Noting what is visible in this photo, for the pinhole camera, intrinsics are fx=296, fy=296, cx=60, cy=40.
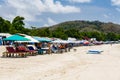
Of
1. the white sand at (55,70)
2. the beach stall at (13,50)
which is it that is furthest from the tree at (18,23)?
the white sand at (55,70)

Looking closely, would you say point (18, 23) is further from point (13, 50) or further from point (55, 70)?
point (55, 70)

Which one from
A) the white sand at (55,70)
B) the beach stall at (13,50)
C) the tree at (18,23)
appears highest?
the tree at (18,23)

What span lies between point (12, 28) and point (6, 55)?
50110 mm

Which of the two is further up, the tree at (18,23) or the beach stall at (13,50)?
the tree at (18,23)

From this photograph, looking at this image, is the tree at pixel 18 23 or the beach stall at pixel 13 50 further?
Result: the tree at pixel 18 23

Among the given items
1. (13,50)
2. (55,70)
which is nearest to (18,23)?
(13,50)

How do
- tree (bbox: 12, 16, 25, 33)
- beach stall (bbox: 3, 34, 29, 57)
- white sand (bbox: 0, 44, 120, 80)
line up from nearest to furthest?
white sand (bbox: 0, 44, 120, 80) < beach stall (bbox: 3, 34, 29, 57) < tree (bbox: 12, 16, 25, 33)

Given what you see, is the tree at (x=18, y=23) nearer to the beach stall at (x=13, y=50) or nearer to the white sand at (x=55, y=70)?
the beach stall at (x=13, y=50)

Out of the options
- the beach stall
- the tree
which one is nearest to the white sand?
the beach stall

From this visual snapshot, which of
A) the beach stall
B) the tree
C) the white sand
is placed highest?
the tree

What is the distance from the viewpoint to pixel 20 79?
12.4 meters

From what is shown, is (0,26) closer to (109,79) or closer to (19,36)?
(19,36)

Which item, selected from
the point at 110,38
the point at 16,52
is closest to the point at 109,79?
the point at 16,52

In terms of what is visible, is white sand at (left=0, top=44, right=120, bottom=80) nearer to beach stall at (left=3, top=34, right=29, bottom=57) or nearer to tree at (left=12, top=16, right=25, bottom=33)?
beach stall at (left=3, top=34, right=29, bottom=57)
